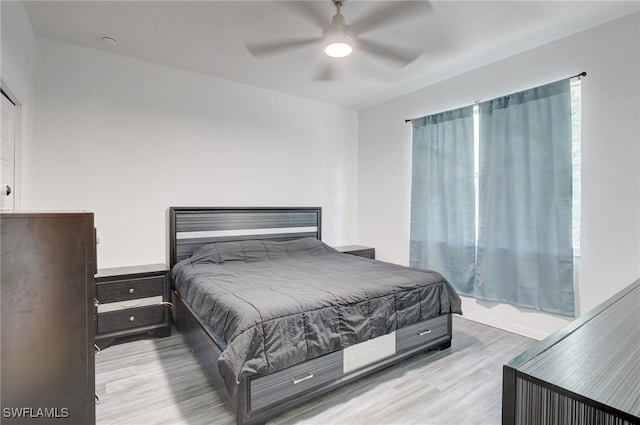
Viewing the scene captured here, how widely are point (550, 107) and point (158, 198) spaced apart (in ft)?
13.3

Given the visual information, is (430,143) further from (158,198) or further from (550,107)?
(158,198)

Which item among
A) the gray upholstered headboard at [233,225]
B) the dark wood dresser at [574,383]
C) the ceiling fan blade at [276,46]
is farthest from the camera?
the gray upholstered headboard at [233,225]

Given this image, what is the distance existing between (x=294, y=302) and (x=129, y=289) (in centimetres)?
191

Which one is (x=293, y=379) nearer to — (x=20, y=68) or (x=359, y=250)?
(x=359, y=250)

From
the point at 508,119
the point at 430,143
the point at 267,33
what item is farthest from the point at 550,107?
the point at 267,33

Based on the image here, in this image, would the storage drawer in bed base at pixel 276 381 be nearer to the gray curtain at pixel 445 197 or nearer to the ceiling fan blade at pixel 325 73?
the gray curtain at pixel 445 197

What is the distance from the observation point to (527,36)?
2.92 meters

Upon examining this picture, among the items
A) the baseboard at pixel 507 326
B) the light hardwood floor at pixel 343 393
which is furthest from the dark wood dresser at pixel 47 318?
the baseboard at pixel 507 326

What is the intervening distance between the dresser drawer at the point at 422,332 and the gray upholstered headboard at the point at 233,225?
220 cm

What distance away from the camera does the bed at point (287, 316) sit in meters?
1.82

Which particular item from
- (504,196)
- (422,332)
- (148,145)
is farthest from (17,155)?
(504,196)

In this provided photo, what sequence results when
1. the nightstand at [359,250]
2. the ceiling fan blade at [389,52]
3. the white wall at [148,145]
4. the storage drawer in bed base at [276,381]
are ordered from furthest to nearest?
the nightstand at [359,250] < the white wall at [148,145] < the ceiling fan blade at [389,52] < the storage drawer in bed base at [276,381]

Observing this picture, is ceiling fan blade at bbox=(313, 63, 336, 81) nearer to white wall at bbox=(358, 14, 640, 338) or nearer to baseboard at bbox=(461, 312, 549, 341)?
Answer: white wall at bbox=(358, 14, 640, 338)

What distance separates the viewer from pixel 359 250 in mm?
4594
